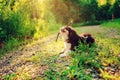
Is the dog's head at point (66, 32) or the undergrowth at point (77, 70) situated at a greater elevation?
the dog's head at point (66, 32)

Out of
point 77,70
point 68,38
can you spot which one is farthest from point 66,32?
point 77,70

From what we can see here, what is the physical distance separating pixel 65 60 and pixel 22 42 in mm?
6761

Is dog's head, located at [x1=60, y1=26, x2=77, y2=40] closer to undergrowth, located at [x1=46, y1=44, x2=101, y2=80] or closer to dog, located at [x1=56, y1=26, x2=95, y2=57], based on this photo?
dog, located at [x1=56, y1=26, x2=95, y2=57]

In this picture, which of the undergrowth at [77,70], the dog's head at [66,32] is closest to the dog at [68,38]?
the dog's head at [66,32]

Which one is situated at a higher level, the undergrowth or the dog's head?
the dog's head

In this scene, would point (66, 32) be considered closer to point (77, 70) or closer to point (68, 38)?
point (68, 38)

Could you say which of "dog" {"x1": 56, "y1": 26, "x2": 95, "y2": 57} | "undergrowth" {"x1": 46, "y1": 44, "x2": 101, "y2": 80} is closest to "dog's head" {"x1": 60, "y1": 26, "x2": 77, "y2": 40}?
"dog" {"x1": 56, "y1": 26, "x2": 95, "y2": 57}

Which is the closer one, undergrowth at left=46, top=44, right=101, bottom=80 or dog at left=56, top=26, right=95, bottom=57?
undergrowth at left=46, top=44, right=101, bottom=80

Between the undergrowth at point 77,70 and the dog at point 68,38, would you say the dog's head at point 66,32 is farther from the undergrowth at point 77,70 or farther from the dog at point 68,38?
the undergrowth at point 77,70

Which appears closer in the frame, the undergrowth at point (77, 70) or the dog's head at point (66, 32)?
the undergrowth at point (77, 70)

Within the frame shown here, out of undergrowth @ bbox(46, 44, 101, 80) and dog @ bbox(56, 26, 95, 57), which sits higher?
dog @ bbox(56, 26, 95, 57)

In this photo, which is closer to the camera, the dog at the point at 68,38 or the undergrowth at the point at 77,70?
the undergrowth at the point at 77,70

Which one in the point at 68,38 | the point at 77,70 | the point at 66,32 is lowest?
the point at 77,70

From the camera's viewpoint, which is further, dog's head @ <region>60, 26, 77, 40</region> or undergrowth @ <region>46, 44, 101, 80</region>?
dog's head @ <region>60, 26, 77, 40</region>
